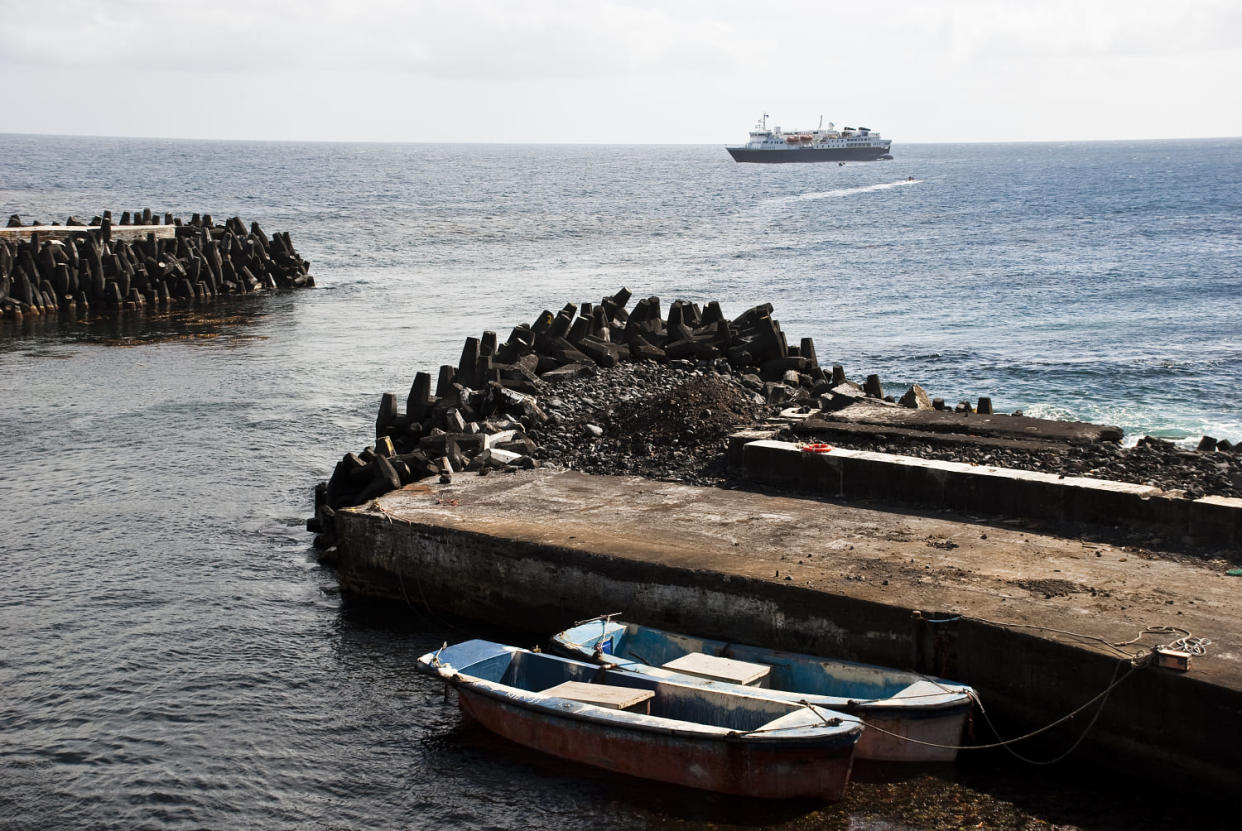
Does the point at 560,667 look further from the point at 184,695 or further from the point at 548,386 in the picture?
the point at 548,386

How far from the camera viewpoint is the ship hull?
6668 inches

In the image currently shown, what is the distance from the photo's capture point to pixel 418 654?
12000 millimetres

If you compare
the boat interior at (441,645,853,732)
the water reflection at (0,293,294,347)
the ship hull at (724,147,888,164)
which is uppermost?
the ship hull at (724,147,888,164)

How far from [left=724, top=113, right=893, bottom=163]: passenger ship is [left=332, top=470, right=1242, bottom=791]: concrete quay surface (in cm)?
16133

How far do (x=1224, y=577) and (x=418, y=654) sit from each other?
24.5ft

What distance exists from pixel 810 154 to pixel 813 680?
166 m

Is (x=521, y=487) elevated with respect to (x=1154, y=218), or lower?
lower

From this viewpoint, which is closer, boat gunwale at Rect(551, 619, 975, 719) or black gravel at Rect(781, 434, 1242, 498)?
boat gunwale at Rect(551, 619, 975, 719)

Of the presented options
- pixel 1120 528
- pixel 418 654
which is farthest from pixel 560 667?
pixel 1120 528

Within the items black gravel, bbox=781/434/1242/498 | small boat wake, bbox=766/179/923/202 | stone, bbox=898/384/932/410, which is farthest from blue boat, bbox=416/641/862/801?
small boat wake, bbox=766/179/923/202

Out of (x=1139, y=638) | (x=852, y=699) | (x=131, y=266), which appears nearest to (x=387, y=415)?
(x=852, y=699)

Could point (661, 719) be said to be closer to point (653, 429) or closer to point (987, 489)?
point (987, 489)

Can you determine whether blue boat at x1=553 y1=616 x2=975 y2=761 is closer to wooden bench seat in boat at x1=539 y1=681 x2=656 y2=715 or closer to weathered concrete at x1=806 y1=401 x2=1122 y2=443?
wooden bench seat in boat at x1=539 y1=681 x2=656 y2=715

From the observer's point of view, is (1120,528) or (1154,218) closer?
(1120,528)
